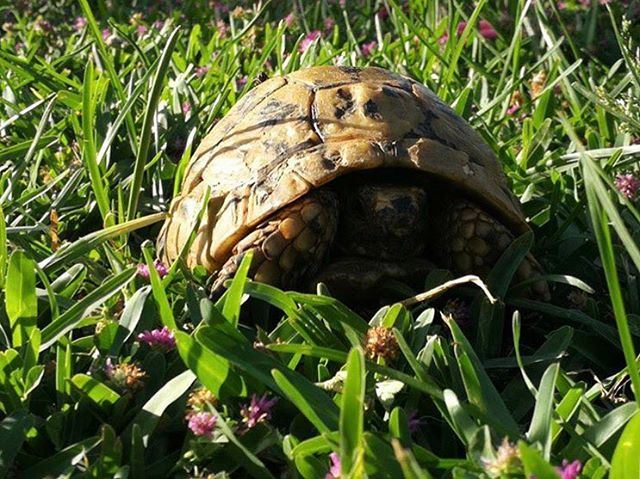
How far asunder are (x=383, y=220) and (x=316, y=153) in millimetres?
240

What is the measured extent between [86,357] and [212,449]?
455 mm

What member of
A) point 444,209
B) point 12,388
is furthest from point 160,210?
point 12,388

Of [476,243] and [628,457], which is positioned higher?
[628,457]

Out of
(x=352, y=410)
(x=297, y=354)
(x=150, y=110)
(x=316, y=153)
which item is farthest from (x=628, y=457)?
(x=150, y=110)

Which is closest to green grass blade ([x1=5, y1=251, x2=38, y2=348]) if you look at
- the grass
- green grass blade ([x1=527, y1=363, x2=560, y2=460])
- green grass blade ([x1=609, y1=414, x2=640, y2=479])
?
the grass

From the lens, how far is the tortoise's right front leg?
7.52 ft

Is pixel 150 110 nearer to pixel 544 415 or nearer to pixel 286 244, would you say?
pixel 286 244

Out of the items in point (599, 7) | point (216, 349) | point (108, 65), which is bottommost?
point (599, 7)

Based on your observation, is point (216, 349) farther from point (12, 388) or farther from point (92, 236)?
point (92, 236)

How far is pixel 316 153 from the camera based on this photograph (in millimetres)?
2334

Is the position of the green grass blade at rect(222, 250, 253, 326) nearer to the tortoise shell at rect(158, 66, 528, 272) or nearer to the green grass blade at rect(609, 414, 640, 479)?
the tortoise shell at rect(158, 66, 528, 272)

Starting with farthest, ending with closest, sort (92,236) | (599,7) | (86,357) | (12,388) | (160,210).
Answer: (599,7) → (160,210) → (92,236) → (86,357) → (12,388)

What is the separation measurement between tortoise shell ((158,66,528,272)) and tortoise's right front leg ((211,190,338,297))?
0.13 feet

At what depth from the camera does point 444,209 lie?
2.51 meters
